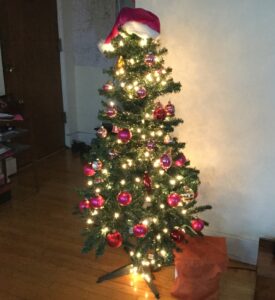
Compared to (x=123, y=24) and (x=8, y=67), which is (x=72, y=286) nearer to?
(x=123, y=24)

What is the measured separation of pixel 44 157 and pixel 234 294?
8.52ft

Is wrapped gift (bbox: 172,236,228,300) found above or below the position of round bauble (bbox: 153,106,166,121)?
below

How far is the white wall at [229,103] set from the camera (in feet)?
5.85

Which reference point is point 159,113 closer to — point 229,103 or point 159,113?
point 159,113

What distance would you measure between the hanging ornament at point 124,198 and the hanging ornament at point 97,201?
124 millimetres

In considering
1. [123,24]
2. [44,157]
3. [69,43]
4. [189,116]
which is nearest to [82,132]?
[44,157]

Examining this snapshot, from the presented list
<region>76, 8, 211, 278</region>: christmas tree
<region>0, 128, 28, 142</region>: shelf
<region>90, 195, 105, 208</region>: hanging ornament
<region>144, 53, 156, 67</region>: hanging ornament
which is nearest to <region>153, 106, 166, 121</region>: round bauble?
<region>76, 8, 211, 278</region>: christmas tree

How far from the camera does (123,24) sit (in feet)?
5.41

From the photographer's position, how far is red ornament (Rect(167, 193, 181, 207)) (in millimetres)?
1706

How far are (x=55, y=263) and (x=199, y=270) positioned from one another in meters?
0.89

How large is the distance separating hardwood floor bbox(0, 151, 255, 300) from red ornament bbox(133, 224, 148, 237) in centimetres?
40

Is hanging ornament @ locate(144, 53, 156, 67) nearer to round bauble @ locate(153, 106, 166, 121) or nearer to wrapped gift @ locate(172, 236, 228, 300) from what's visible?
round bauble @ locate(153, 106, 166, 121)

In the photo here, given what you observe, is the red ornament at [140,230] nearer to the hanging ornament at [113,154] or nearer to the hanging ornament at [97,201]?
the hanging ornament at [97,201]

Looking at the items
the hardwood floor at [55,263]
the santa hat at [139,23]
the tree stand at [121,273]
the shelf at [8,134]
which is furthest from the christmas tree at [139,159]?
the shelf at [8,134]
